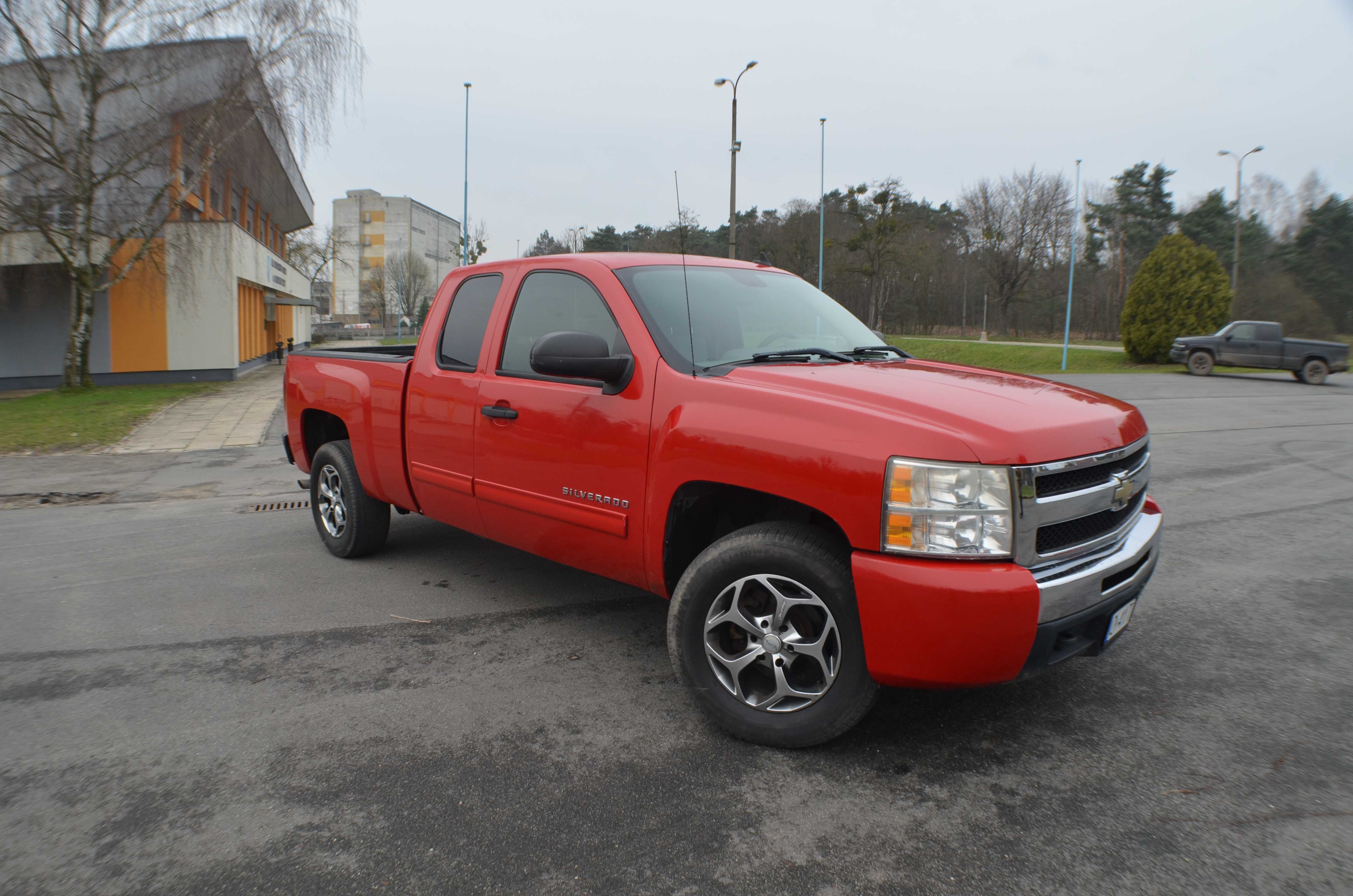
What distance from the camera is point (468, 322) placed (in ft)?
15.2

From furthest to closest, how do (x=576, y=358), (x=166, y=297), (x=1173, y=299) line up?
(x=1173, y=299)
(x=166, y=297)
(x=576, y=358)

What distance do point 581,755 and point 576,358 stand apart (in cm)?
150

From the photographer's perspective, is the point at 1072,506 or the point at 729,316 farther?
the point at 729,316

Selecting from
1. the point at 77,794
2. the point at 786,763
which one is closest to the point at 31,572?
the point at 77,794

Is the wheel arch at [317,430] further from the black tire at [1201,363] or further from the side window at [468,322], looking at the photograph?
the black tire at [1201,363]

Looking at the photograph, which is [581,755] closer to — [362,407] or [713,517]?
[713,517]

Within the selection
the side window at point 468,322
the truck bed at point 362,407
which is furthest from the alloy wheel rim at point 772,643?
the truck bed at point 362,407

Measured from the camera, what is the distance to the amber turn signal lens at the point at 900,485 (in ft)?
8.82

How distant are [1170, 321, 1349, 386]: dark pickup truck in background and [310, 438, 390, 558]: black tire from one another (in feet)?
84.8

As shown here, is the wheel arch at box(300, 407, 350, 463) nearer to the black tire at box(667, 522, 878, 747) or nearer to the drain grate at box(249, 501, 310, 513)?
the drain grate at box(249, 501, 310, 513)

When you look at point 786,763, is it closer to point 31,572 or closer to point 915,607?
point 915,607

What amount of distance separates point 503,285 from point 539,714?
2.20m

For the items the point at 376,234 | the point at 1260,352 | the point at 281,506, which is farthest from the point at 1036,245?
the point at 376,234

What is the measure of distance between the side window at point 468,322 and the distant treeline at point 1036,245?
3488 centimetres
